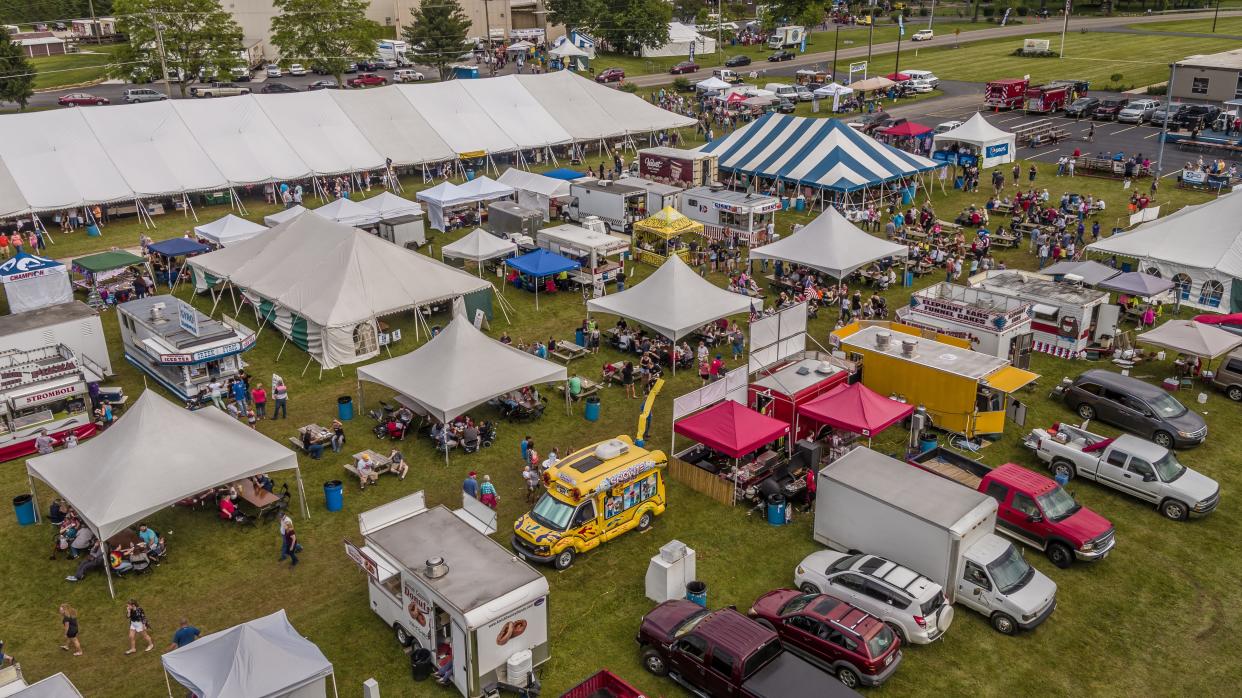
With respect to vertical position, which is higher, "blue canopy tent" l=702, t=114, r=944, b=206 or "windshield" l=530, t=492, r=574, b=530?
"blue canopy tent" l=702, t=114, r=944, b=206

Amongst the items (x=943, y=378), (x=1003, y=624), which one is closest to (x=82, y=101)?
(x=943, y=378)

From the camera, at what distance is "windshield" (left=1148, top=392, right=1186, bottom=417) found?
66.7 feet

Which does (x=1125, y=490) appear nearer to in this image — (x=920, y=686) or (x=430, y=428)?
(x=920, y=686)

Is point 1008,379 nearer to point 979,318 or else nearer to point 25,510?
point 979,318

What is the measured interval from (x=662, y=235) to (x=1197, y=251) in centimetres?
1705

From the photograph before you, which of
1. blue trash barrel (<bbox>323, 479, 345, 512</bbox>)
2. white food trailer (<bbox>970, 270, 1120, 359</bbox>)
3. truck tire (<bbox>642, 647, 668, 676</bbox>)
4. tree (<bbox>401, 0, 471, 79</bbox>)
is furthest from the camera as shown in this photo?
tree (<bbox>401, 0, 471, 79</bbox>)

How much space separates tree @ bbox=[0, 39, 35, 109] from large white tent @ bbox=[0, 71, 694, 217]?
19.0 metres

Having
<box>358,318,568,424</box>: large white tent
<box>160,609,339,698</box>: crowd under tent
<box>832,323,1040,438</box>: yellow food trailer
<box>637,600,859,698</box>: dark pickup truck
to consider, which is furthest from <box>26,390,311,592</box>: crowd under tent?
<box>832,323,1040,438</box>: yellow food trailer

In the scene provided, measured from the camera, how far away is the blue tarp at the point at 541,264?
28.9m

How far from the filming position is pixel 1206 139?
46125 mm

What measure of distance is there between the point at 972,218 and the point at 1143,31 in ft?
211

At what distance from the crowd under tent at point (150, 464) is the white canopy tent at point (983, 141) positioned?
3577cm

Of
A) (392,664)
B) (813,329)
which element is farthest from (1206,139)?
(392,664)

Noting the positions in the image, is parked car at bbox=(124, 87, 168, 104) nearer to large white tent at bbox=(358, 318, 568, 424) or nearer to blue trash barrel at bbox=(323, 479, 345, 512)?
large white tent at bbox=(358, 318, 568, 424)
